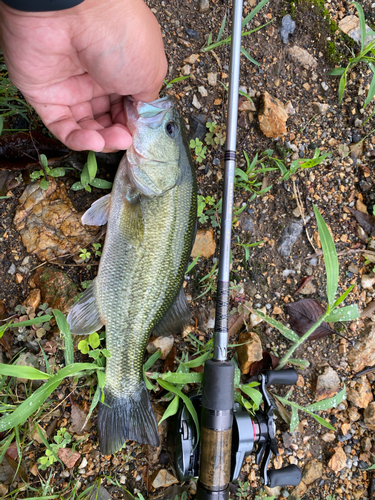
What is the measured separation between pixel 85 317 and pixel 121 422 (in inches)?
28.0

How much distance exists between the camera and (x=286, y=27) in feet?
9.93

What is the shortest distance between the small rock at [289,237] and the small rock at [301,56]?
133 cm

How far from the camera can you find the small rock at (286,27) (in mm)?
3023

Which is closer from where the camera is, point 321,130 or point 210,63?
point 210,63

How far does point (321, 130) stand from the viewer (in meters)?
3.08

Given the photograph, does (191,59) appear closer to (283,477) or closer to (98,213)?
(98,213)

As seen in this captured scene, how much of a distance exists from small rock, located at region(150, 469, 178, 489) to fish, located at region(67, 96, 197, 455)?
0.40 m

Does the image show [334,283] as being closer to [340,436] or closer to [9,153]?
[340,436]

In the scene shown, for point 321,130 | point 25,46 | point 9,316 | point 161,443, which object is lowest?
point 161,443

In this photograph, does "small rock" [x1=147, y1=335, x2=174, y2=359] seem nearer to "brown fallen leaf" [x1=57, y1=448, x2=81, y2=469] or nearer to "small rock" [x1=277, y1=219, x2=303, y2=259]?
"brown fallen leaf" [x1=57, y1=448, x2=81, y2=469]

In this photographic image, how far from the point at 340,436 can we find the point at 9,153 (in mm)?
3226

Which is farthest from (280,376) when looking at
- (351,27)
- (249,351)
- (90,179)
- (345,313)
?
(351,27)

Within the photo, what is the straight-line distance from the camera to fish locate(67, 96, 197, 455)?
7.48 feet

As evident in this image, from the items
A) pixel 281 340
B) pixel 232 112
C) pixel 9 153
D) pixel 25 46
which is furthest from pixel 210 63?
pixel 281 340
